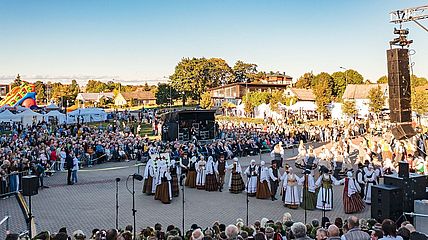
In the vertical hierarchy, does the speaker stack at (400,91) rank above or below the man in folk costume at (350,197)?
above

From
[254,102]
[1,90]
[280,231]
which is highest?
[1,90]

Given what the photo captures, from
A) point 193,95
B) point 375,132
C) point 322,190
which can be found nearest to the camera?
point 322,190

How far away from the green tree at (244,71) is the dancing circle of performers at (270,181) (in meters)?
77.9

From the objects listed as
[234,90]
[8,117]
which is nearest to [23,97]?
[8,117]

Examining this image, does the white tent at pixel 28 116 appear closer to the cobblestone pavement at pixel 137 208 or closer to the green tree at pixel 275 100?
the cobblestone pavement at pixel 137 208

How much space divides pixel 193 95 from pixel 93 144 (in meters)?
57.9

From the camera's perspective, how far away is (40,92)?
114m

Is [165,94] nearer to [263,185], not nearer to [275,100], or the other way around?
[275,100]

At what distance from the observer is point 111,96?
4279 inches

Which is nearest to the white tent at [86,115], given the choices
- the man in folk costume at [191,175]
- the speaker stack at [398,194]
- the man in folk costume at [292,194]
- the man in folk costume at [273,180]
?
the man in folk costume at [191,175]

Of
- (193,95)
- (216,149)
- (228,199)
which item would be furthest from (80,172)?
(193,95)

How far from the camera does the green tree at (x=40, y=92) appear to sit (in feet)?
368

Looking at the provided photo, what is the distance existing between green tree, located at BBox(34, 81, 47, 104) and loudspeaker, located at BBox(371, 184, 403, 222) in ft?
366

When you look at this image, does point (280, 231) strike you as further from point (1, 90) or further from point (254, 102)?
point (1, 90)
